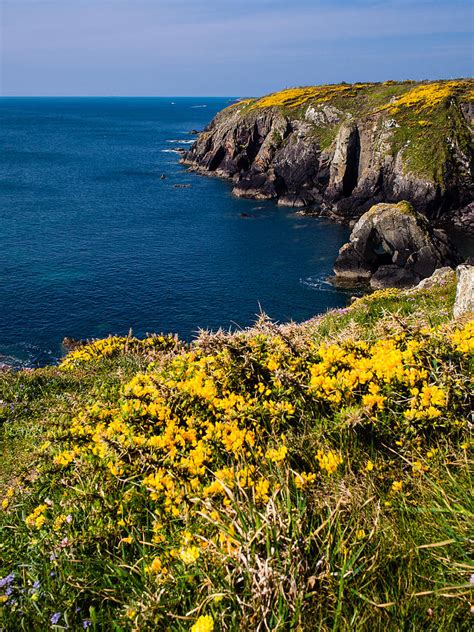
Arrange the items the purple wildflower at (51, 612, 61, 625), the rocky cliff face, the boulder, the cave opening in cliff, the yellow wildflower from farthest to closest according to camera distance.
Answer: the cave opening in cliff, the rocky cliff face, the boulder, the purple wildflower at (51, 612, 61, 625), the yellow wildflower

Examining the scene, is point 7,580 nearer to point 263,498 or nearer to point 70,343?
point 263,498

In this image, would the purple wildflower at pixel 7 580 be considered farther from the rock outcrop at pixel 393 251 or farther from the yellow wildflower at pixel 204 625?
the rock outcrop at pixel 393 251

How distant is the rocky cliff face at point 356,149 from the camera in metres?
75.1

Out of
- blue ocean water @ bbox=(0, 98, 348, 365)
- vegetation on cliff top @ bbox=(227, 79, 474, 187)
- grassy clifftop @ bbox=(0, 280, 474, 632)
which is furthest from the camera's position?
vegetation on cliff top @ bbox=(227, 79, 474, 187)

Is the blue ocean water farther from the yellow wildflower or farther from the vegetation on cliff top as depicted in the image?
the yellow wildflower

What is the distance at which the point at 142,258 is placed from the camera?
61344 millimetres

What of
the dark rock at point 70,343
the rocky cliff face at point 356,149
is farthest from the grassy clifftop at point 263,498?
the rocky cliff face at point 356,149

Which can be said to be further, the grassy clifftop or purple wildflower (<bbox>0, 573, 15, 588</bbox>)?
purple wildflower (<bbox>0, 573, 15, 588</bbox>)

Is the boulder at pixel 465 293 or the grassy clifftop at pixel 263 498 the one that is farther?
the boulder at pixel 465 293

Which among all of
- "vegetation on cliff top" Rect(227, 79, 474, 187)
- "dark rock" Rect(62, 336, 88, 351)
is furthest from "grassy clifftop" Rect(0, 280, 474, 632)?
"vegetation on cliff top" Rect(227, 79, 474, 187)

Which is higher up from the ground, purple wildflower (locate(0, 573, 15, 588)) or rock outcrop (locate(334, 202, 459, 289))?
purple wildflower (locate(0, 573, 15, 588))

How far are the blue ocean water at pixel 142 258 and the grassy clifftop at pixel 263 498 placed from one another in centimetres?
2267

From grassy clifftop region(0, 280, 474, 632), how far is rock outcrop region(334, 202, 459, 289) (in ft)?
154

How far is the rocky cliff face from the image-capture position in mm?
75062
